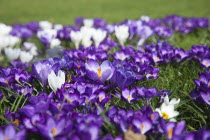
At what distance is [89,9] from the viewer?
10312 millimetres

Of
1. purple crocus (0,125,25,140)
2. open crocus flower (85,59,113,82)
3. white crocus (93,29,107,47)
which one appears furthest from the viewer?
white crocus (93,29,107,47)

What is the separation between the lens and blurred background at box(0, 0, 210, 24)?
28.3 ft

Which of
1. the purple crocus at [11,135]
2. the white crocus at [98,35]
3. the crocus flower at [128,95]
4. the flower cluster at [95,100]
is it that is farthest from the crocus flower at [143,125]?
the white crocus at [98,35]

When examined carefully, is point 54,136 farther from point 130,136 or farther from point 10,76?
point 10,76

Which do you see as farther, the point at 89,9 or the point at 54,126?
the point at 89,9

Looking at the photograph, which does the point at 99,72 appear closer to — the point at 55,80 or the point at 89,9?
the point at 55,80

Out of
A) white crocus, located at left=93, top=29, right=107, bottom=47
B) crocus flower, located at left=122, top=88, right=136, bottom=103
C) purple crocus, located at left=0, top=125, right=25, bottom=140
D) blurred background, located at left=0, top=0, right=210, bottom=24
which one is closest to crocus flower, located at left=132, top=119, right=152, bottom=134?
crocus flower, located at left=122, top=88, right=136, bottom=103

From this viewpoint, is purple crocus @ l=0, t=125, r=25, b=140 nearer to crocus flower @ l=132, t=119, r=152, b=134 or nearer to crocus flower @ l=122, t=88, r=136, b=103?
crocus flower @ l=132, t=119, r=152, b=134

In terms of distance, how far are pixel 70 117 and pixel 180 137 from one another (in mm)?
590

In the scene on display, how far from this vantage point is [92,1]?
12859mm

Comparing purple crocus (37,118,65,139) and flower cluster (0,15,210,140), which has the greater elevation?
flower cluster (0,15,210,140)

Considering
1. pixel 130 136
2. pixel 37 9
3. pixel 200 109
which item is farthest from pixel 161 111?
pixel 37 9

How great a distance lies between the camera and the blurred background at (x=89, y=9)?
28.3 ft

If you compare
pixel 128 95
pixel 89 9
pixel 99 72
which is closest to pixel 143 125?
pixel 128 95
